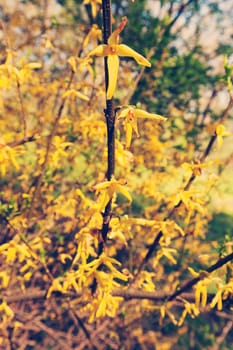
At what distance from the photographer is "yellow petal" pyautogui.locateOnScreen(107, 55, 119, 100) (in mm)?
1044

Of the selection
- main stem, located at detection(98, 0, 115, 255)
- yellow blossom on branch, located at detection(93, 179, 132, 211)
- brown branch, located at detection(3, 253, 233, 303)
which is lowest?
brown branch, located at detection(3, 253, 233, 303)

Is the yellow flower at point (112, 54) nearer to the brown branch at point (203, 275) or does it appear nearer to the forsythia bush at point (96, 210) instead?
the forsythia bush at point (96, 210)

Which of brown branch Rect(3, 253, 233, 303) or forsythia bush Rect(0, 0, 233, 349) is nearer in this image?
forsythia bush Rect(0, 0, 233, 349)

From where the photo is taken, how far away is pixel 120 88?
168 inches

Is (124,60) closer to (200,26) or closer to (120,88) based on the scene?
(120,88)

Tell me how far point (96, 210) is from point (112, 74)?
2.12 feet

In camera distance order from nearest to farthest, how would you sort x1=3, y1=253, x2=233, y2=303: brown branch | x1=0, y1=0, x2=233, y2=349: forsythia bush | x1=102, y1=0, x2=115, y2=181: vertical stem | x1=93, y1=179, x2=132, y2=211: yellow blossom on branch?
x1=102, y1=0, x2=115, y2=181: vertical stem
x1=93, y1=179, x2=132, y2=211: yellow blossom on branch
x1=0, y1=0, x2=233, y2=349: forsythia bush
x1=3, y1=253, x2=233, y2=303: brown branch

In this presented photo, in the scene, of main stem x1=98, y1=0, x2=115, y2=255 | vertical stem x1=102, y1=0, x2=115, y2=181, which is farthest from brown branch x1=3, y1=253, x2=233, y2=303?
vertical stem x1=102, y1=0, x2=115, y2=181

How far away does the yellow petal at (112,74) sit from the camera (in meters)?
1.04

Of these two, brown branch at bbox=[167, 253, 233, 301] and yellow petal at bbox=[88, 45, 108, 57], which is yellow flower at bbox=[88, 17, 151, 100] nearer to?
yellow petal at bbox=[88, 45, 108, 57]

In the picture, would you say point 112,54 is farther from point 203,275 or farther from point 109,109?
point 203,275

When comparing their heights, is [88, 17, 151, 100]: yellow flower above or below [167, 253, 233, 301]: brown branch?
above

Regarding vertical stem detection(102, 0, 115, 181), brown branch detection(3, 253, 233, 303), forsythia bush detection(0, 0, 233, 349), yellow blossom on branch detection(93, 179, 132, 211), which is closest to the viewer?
vertical stem detection(102, 0, 115, 181)

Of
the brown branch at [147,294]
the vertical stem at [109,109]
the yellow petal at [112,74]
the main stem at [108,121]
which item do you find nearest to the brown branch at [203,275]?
the brown branch at [147,294]
